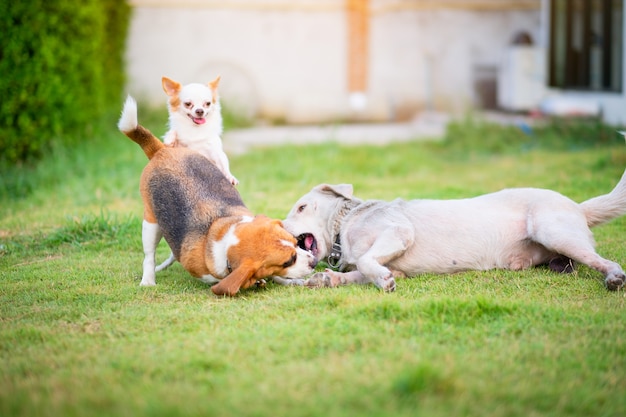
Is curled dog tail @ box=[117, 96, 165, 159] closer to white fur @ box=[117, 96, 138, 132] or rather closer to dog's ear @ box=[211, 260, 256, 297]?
white fur @ box=[117, 96, 138, 132]

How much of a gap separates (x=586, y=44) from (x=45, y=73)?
920 cm

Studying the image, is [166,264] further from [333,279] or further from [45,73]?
[45,73]

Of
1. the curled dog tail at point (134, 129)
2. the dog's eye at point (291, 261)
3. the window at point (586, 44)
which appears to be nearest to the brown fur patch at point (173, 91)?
the curled dog tail at point (134, 129)

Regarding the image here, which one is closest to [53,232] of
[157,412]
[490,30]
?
[157,412]

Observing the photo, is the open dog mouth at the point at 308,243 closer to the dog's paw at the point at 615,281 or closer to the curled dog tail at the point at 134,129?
the curled dog tail at the point at 134,129

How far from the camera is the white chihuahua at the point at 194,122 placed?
5.47m

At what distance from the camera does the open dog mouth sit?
4.98 meters

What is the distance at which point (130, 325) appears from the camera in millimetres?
3941

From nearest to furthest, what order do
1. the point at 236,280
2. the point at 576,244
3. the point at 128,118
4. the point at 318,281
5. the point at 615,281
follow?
the point at 236,280
the point at 615,281
the point at 576,244
the point at 318,281
the point at 128,118

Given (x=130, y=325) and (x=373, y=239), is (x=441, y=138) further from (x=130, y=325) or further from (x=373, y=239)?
(x=130, y=325)

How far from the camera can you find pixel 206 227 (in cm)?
462

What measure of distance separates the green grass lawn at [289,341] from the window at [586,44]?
7128mm

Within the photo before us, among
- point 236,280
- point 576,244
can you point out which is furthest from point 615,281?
point 236,280

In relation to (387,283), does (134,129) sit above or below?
above
